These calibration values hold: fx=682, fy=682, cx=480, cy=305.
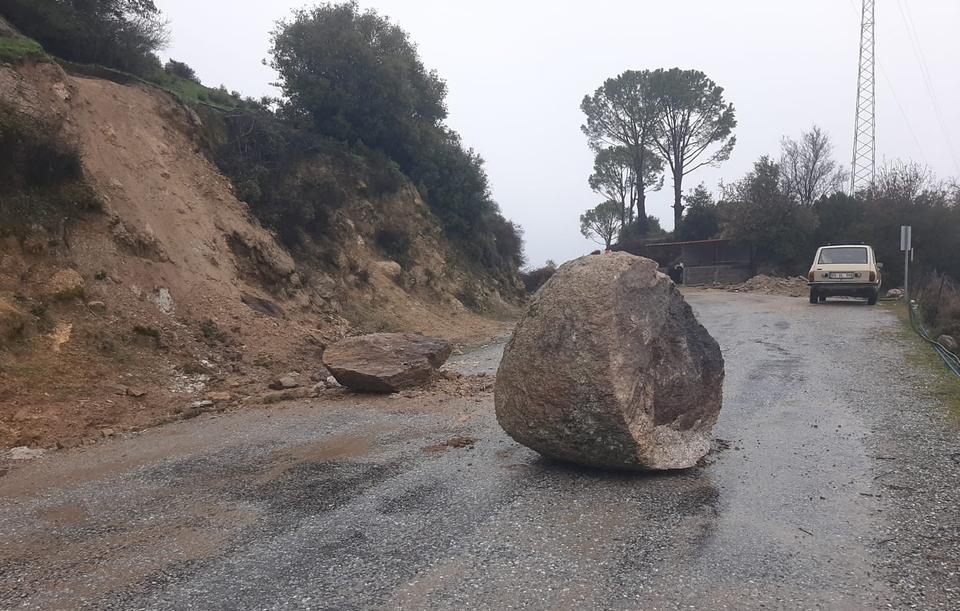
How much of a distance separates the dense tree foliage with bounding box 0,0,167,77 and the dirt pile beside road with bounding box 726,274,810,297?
23.8 meters

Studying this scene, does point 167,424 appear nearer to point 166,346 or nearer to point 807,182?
point 166,346

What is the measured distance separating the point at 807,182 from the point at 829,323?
1345 inches

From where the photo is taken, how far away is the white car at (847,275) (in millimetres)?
19281

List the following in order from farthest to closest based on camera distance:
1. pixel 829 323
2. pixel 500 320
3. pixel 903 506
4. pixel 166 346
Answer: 1. pixel 500 320
2. pixel 829 323
3. pixel 166 346
4. pixel 903 506

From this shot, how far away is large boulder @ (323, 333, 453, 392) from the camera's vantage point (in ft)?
31.2

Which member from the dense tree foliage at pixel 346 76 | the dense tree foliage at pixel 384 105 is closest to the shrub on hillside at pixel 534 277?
the dense tree foliage at pixel 384 105

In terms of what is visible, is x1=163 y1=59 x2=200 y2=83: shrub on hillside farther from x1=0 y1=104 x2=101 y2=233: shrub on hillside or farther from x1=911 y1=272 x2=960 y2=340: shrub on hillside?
x1=911 y1=272 x2=960 y2=340: shrub on hillside

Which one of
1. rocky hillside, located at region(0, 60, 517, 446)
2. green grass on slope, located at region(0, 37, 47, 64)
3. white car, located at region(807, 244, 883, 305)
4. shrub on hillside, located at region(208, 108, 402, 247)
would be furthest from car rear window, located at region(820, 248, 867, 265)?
green grass on slope, located at region(0, 37, 47, 64)

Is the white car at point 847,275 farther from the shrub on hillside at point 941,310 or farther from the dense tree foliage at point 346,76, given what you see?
the dense tree foliage at point 346,76

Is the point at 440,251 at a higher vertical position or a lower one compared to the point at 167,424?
higher

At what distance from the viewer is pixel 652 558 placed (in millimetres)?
4066

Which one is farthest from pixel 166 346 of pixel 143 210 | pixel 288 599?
pixel 288 599

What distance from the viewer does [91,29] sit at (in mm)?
15547

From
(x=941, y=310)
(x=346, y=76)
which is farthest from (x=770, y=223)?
Answer: (x=346, y=76)
